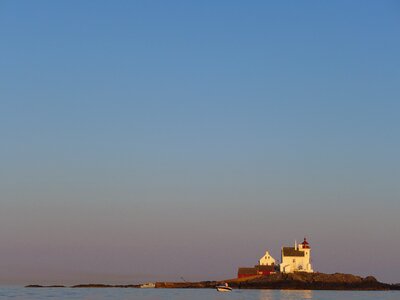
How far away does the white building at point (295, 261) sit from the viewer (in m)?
142

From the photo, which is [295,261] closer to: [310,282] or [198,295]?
[310,282]

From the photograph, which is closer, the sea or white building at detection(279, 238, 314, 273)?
the sea

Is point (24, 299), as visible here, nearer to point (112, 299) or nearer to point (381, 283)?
point (112, 299)

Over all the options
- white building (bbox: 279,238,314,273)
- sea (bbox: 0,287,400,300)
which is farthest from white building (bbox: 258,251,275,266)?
sea (bbox: 0,287,400,300)

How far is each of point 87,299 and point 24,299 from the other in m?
8.63

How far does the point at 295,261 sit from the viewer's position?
14275 cm

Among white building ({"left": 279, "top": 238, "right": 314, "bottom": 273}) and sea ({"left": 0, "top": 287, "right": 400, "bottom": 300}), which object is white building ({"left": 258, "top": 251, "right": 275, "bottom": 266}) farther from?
sea ({"left": 0, "top": 287, "right": 400, "bottom": 300})

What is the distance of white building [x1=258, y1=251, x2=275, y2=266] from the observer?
14912 cm

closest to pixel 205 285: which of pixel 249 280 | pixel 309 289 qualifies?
pixel 249 280

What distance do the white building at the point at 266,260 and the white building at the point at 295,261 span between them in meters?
5.74

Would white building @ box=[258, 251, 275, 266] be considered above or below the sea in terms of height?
above

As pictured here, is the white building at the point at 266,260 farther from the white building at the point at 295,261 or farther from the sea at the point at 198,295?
the sea at the point at 198,295

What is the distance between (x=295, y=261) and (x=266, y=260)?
9073 millimetres

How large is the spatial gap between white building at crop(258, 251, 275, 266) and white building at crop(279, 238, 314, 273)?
5.74 m
